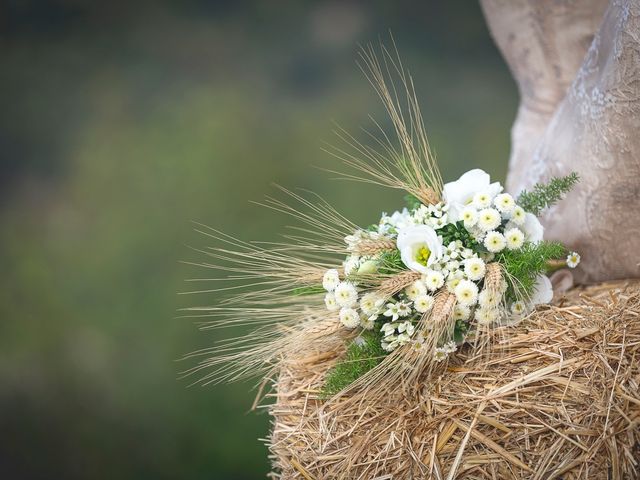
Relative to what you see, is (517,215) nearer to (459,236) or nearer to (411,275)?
(459,236)

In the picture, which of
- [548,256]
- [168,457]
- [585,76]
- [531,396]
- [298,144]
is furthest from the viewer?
[298,144]

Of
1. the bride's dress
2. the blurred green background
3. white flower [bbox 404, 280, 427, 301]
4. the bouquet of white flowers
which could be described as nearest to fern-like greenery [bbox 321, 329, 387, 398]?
the bouquet of white flowers

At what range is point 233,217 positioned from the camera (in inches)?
152

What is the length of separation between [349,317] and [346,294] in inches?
1.7

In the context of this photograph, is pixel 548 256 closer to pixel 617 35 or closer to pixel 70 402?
pixel 617 35

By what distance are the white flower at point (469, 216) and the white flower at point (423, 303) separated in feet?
0.49

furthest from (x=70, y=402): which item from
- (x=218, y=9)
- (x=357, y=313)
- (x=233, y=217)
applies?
(x=357, y=313)

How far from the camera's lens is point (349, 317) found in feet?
4.15

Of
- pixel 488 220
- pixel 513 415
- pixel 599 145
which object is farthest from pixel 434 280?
pixel 599 145

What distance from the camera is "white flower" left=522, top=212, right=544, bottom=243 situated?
1.31 meters

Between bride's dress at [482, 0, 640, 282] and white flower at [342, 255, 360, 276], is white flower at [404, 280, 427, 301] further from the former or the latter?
bride's dress at [482, 0, 640, 282]

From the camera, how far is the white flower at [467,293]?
3.96 feet

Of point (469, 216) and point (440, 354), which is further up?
point (469, 216)

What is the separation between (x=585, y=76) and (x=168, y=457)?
9.72ft
